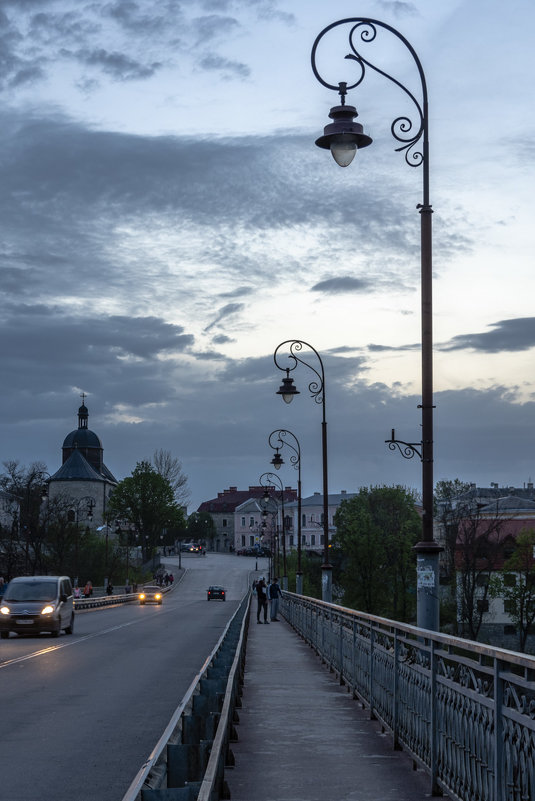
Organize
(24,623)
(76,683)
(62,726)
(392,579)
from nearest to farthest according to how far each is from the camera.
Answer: (62,726) < (76,683) < (24,623) < (392,579)

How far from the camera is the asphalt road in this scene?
948cm

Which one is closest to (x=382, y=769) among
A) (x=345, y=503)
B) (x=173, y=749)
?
(x=173, y=749)

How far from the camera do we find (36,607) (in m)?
30.8

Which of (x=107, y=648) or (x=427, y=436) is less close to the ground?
(x=427, y=436)

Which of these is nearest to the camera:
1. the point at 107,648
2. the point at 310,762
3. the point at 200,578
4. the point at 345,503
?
the point at 310,762

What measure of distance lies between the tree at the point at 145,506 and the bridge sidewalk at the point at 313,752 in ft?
480

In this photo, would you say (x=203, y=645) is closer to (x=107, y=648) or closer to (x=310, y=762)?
(x=107, y=648)

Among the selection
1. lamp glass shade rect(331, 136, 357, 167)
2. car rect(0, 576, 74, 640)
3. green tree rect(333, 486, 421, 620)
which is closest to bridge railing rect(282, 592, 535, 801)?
lamp glass shade rect(331, 136, 357, 167)

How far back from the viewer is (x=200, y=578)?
141 m

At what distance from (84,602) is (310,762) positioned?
58.1 metres

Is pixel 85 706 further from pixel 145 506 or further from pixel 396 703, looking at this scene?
pixel 145 506

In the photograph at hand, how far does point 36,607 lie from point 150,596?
55460 mm

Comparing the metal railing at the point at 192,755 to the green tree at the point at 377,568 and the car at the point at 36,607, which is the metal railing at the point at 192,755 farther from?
the green tree at the point at 377,568

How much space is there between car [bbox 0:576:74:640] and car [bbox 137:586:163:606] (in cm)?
5125
